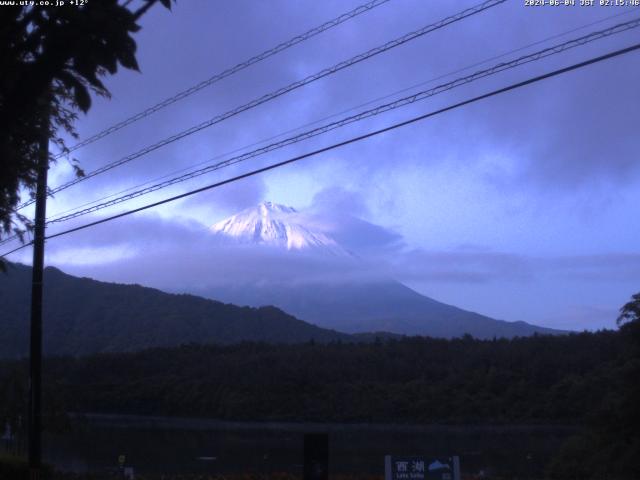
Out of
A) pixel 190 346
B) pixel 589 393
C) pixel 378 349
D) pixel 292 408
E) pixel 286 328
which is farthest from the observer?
pixel 286 328

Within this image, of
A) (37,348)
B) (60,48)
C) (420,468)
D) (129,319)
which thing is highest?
(129,319)

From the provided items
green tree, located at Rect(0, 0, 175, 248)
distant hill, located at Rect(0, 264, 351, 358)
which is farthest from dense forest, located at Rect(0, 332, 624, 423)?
green tree, located at Rect(0, 0, 175, 248)

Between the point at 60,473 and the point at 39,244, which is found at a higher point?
the point at 39,244

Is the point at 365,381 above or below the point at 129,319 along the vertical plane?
below

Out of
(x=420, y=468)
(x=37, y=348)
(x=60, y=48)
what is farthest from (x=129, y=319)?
(x=60, y=48)

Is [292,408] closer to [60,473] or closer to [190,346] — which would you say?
[190,346]

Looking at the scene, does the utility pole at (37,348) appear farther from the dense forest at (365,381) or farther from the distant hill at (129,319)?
the distant hill at (129,319)

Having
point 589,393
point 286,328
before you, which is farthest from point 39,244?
point 286,328

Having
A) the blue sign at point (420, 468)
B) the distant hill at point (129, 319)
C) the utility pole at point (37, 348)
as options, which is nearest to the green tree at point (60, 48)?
the blue sign at point (420, 468)

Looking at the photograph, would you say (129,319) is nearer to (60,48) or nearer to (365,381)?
(365,381)
